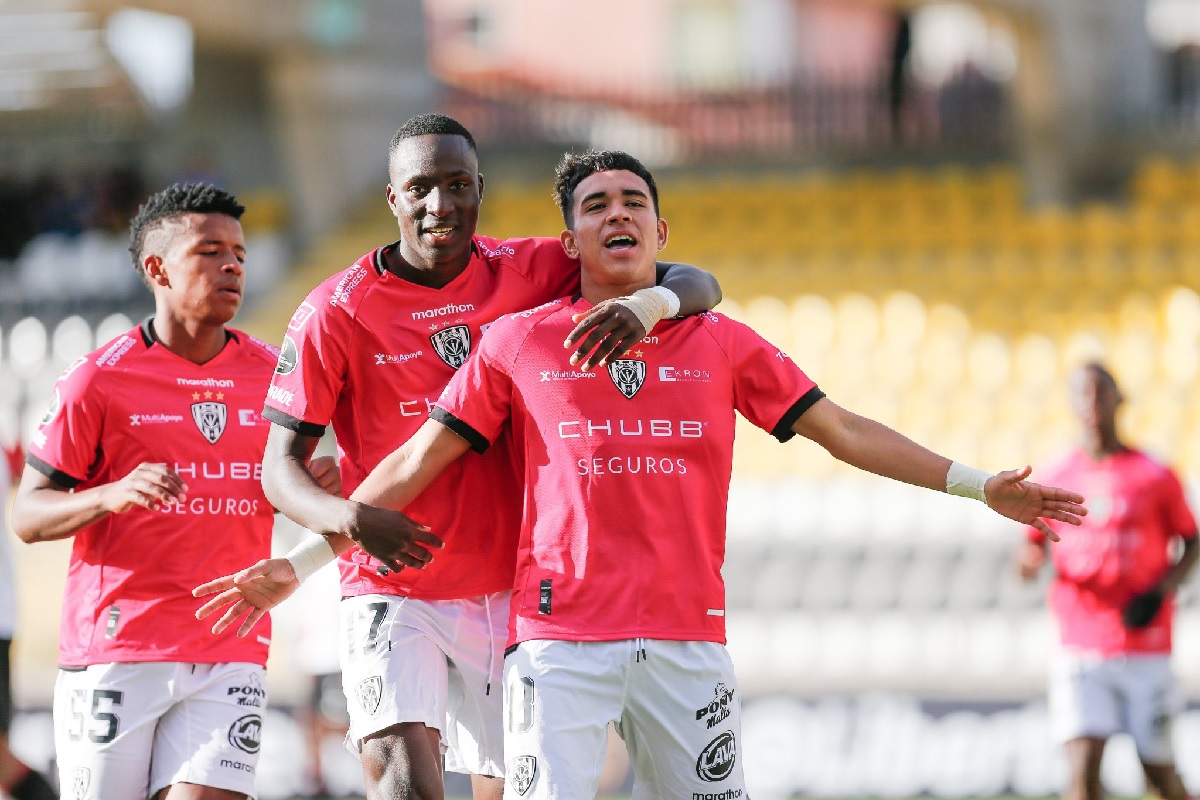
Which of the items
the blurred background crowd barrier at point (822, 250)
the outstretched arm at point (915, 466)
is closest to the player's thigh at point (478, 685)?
the outstretched arm at point (915, 466)

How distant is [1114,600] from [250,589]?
4919 mm

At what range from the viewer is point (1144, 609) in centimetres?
825

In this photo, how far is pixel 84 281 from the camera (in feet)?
62.5

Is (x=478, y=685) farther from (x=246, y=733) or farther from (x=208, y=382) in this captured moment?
(x=208, y=382)

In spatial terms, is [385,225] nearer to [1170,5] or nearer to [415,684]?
[415,684]

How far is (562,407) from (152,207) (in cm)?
189

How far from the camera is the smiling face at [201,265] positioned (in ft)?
18.8

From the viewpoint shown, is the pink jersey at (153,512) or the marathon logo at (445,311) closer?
the marathon logo at (445,311)

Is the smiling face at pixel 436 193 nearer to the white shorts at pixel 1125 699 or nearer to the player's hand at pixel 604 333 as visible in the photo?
the player's hand at pixel 604 333

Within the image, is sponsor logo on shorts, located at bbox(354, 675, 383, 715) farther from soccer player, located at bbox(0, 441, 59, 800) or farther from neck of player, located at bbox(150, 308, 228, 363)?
soccer player, located at bbox(0, 441, 59, 800)

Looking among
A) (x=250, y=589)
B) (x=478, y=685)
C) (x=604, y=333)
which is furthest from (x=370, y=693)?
(x=604, y=333)

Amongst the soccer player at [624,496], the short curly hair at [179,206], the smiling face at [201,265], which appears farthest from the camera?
the short curly hair at [179,206]

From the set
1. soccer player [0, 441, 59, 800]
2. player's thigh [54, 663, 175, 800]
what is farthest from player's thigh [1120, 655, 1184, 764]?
soccer player [0, 441, 59, 800]

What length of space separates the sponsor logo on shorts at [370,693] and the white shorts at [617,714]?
0.43 meters
